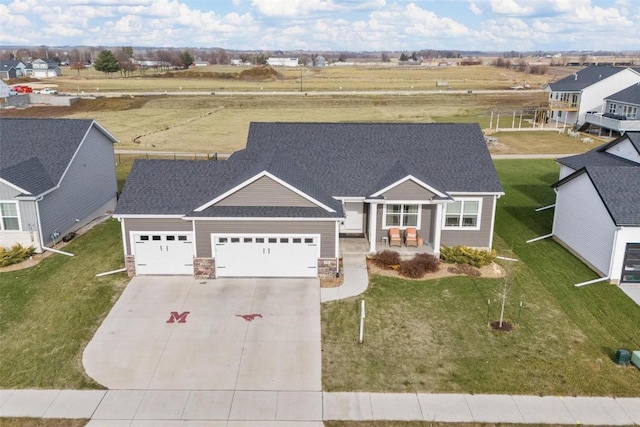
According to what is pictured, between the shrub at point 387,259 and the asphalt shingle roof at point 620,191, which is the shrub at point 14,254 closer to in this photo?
the shrub at point 387,259

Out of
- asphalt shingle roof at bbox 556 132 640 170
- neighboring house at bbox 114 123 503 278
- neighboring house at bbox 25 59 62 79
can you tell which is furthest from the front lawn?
neighboring house at bbox 25 59 62 79

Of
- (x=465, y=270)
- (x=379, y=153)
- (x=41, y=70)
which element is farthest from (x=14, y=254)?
(x=41, y=70)

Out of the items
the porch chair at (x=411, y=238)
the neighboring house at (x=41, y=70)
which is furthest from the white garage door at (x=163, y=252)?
the neighboring house at (x=41, y=70)

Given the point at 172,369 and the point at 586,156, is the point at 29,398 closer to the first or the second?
the point at 172,369

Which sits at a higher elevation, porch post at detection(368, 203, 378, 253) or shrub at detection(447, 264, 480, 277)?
porch post at detection(368, 203, 378, 253)

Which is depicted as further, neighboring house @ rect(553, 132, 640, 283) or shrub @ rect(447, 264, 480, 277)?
shrub @ rect(447, 264, 480, 277)

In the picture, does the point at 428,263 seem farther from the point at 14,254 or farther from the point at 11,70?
the point at 11,70

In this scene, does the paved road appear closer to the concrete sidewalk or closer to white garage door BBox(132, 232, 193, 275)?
white garage door BBox(132, 232, 193, 275)
